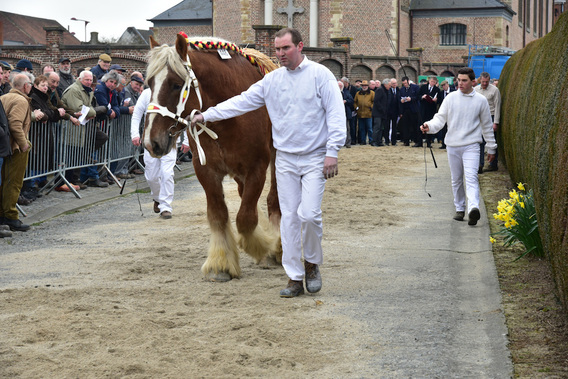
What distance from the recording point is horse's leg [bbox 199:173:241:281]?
7062 mm

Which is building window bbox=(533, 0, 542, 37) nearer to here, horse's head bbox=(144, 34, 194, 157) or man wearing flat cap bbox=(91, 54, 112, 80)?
man wearing flat cap bbox=(91, 54, 112, 80)

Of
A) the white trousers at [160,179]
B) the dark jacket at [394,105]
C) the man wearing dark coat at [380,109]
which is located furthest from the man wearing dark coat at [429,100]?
the white trousers at [160,179]

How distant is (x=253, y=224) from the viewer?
287 inches

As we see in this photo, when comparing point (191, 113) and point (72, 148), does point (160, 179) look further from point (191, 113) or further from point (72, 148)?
point (191, 113)

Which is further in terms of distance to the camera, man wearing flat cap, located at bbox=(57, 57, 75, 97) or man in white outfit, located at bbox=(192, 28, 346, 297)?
man wearing flat cap, located at bbox=(57, 57, 75, 97)

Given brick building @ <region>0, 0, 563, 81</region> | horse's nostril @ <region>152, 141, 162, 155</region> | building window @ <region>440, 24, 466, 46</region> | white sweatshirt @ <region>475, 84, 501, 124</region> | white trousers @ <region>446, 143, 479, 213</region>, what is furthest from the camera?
building window @ <region>440, 24, 466, 46</region>

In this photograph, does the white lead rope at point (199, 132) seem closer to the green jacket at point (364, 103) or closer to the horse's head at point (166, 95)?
A: the horse's head at point (166, 95)

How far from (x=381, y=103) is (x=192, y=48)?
1909 centimetres

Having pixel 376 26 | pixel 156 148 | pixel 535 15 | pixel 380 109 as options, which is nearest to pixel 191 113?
pixel 156 148

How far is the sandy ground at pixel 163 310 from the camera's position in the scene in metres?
4.70

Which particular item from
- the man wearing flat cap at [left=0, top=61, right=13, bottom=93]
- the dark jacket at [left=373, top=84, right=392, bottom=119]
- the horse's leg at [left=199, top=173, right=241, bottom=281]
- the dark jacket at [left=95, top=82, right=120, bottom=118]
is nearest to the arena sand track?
the horse's leg at [left=199, top=173, right=241, bottom=281]

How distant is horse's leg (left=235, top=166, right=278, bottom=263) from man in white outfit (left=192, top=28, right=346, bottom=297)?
63 centimetres

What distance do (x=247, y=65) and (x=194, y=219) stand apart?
3.79 m

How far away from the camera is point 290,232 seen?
6430 millimetres
